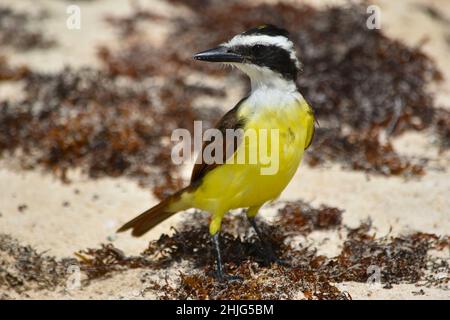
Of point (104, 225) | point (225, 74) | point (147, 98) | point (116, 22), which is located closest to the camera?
point (104, 225)

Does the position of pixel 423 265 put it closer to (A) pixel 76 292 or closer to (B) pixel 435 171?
(B) pixel 435 171

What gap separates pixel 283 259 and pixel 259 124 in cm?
133

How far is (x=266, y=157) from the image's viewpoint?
188 inches

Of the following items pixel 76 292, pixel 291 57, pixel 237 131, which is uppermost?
pixel 291 57

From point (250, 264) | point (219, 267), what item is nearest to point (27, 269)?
point (219, 267)

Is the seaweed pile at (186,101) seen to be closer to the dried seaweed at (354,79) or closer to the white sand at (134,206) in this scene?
the dried seaweed at (354,79)

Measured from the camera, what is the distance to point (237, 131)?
486cm

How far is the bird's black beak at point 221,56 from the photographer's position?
16.5 feet

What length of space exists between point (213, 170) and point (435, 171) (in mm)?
3099

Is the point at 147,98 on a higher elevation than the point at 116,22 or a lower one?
lower

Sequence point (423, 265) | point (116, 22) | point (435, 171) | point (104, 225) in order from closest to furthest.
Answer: point (423, 265), point (104, 225), point (435, 171), point (116, 22)

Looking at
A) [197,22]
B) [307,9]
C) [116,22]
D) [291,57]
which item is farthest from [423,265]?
[116,22]

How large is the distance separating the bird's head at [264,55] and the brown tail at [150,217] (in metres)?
1.15

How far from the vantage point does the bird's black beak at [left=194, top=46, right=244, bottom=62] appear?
5.04 metres
